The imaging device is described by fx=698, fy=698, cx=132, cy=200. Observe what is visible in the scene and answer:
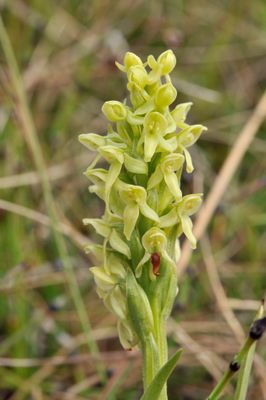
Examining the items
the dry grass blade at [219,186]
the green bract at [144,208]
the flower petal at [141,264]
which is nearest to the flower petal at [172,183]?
the green bract at [144,208]

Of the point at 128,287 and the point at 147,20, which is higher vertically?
the point at 147,20

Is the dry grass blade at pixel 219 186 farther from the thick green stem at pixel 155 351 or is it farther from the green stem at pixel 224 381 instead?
the green stem at pixel 224 381

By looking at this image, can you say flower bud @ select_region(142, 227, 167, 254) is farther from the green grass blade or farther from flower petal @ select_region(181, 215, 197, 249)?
the green grass blade

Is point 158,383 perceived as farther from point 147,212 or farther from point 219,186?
point 219,186

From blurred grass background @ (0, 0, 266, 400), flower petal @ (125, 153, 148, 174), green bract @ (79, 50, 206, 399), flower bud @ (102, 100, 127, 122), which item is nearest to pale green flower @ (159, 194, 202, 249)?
green bract @ (79, 50, 206, 399)

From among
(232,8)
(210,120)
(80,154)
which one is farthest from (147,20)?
(80,154)

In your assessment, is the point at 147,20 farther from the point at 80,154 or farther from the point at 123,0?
the point at 80,154
